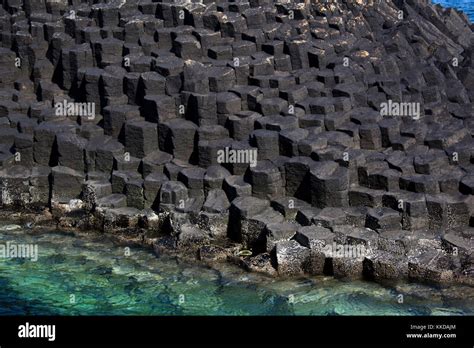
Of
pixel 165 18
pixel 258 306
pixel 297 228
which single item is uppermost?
pixel 165 18

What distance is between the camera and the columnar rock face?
1482 cm

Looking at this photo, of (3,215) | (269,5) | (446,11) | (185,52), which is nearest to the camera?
(3,215)

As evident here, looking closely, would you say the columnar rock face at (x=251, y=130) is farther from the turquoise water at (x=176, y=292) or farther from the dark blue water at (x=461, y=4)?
the dark blue water at (x=461, y=4)

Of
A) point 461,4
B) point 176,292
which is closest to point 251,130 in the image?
point 176,292

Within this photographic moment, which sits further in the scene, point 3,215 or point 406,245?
→ point 3,215

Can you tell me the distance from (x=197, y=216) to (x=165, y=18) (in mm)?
4718

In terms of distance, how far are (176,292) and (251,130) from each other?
3.57 m

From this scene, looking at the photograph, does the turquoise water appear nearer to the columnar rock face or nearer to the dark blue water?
the columnar rock face

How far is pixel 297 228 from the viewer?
48.9ft

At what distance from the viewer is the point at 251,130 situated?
16.5 metres

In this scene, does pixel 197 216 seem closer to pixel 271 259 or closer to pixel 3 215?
pixel 271 259

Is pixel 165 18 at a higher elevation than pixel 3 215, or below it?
higher

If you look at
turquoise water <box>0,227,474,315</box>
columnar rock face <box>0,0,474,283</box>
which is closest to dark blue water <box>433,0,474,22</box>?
columnar rock face <box>0,0,474,283</box>

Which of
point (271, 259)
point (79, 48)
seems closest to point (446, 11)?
point (79, 48)
